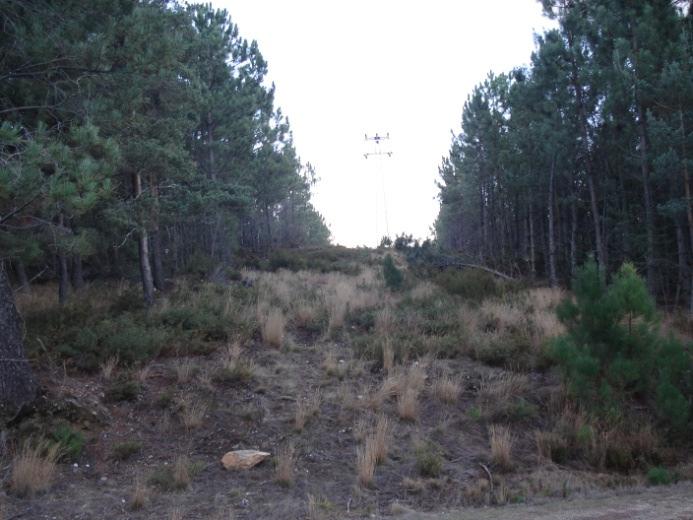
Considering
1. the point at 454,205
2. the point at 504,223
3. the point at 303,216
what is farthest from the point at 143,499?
the point at 303,216

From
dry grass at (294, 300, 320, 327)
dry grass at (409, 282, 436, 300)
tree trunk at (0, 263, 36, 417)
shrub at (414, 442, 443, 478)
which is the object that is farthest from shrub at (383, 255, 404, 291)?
tree trunk at (0, 263, 36, 417)

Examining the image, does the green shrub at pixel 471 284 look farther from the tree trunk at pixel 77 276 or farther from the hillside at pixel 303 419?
the tree trunk at pixel 77 276

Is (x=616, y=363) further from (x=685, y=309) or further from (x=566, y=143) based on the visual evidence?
(x=566, y=143)

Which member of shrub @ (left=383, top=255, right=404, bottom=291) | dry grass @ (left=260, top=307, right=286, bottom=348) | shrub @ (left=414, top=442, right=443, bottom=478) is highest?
shrub @ (left=383, top=255, right=404, bottom=291)

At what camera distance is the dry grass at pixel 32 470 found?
18.9 ft

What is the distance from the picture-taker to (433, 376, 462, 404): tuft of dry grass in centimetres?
850

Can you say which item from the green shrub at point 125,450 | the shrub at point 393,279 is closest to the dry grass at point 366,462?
the green shrub at point 125,450

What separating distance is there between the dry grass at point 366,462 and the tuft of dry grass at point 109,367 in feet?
12.3

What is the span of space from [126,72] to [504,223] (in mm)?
24719

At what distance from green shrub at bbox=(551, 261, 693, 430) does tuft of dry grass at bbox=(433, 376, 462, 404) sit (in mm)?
1566

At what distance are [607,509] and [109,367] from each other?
21.3 ft

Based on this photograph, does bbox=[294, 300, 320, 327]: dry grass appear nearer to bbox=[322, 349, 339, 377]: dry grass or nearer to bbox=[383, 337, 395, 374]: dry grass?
bbox=[322, 349, 339, 377]: dry grass

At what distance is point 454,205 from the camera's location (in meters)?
41.0

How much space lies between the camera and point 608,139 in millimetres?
16719
